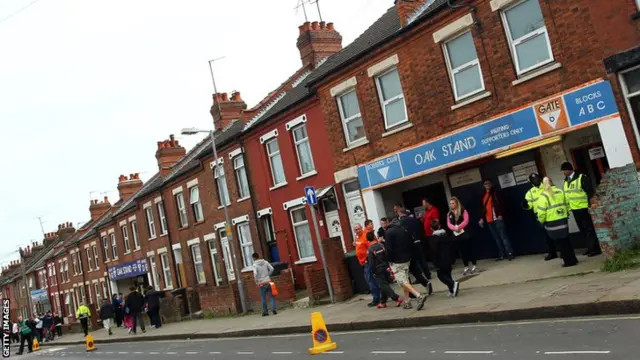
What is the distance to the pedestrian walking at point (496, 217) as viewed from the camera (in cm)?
1461

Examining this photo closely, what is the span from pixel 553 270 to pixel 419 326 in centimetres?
313

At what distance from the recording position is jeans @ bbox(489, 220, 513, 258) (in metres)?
14.7

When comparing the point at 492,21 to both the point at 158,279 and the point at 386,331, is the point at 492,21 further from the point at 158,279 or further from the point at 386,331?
the point at 158,279

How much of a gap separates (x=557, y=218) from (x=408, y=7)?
7868mm

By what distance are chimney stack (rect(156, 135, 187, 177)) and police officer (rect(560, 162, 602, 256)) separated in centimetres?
2634

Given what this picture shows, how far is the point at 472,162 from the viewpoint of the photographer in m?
16.0

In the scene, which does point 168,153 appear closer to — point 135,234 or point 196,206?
point 135,234

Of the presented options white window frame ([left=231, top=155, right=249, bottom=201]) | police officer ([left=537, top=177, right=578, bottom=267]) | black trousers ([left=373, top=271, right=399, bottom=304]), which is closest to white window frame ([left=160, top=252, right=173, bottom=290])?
white window frame ([left=231, top=155, right=249, bottom=201])

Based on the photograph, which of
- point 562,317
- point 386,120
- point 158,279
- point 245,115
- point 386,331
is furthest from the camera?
point 158,279

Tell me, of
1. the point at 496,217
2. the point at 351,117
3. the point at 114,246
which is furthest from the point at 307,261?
the point at 114,246

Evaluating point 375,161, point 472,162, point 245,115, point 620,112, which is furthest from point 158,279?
point 620,112

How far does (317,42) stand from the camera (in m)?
26.0

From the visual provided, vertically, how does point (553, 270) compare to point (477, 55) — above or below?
below

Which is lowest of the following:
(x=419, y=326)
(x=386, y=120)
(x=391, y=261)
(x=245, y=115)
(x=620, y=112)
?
(x=419, y=326)
